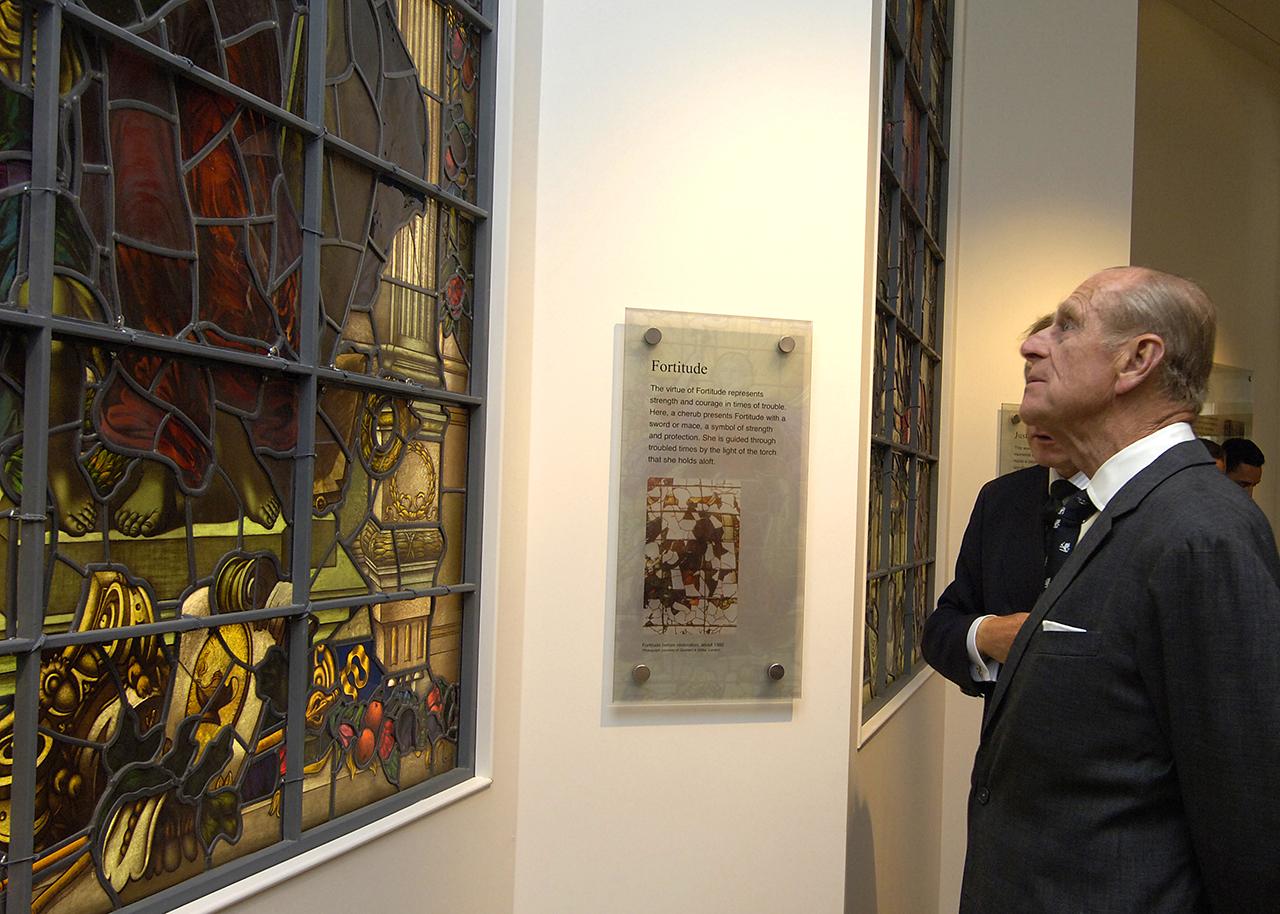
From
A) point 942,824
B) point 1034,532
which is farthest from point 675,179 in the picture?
point 942,824

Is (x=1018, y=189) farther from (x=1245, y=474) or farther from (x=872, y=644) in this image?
(x=872, y=644)

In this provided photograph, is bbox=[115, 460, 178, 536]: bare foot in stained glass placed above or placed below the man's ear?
below

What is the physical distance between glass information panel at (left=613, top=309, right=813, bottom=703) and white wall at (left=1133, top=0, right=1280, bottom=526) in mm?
5725

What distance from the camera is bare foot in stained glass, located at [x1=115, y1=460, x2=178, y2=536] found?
74.5 inches

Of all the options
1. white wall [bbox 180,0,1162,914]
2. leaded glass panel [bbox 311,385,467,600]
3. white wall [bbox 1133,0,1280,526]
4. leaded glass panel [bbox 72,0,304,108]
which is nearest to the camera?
leaded glass panel [bbox 72,0,304,108]

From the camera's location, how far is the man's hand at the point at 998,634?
253 cm

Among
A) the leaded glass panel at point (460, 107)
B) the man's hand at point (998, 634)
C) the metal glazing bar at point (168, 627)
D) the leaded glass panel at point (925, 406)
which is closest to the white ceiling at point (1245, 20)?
the leaded glass panel at point (925, 406)

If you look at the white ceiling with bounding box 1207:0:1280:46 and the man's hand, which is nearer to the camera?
the man's hand

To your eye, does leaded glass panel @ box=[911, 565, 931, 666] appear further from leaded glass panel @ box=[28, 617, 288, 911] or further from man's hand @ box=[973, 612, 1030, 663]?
leaded glass panel @ box=[28, 617, 288, 911]

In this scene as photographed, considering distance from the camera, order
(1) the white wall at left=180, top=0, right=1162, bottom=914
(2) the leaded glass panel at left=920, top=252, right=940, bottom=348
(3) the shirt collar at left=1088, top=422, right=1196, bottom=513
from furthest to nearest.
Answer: (2) the leaded glass panel at left=920, top=252, right=940, bottom=348 → (1) the white wall at left=180, top=0, right=1162, bottom=914 → (3) the shirt collar at left=1088, top=422, right=1196, bottom=513

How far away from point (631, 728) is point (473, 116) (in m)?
1.64

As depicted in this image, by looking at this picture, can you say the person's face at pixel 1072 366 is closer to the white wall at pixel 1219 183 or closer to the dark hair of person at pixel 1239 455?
the dark hair of person at pixel 1239 455

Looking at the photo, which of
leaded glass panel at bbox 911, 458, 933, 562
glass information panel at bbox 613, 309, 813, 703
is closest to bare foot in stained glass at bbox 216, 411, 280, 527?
glass information panel at bbox 613, 309, 813, 703

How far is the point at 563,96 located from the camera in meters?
3.14
